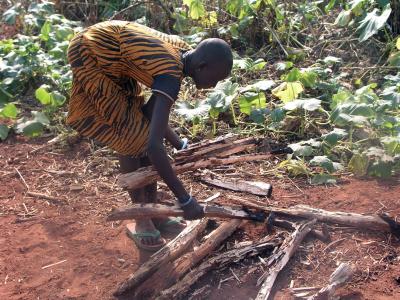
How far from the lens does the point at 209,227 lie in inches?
119

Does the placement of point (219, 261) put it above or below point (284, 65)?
below

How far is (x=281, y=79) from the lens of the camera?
4.36 metres

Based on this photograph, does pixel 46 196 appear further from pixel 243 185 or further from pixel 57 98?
pixel 243 185

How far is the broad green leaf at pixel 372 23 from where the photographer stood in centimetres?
434

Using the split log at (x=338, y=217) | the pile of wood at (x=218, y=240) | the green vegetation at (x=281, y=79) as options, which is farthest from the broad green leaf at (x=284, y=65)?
the split log at (x=338, y=217)

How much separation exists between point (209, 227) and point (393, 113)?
5.17ft

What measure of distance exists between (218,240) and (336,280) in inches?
24.4

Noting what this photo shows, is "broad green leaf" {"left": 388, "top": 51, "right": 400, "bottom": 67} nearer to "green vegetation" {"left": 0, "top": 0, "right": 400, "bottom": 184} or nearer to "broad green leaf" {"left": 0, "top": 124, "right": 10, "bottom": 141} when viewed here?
"green vegetation" {"left": 0, "top": 0, "right": 400, "bottom": 184}

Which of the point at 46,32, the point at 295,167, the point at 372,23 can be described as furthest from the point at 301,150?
the point at 46,32

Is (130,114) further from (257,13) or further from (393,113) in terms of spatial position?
(257,13)

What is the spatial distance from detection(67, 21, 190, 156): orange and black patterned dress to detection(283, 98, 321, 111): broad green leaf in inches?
50.5

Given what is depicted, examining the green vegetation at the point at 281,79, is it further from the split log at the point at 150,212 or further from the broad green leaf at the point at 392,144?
the split log at the point at 150,212

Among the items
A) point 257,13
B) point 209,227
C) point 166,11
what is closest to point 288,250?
point 209,227

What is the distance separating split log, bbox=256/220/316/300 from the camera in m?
2.42
